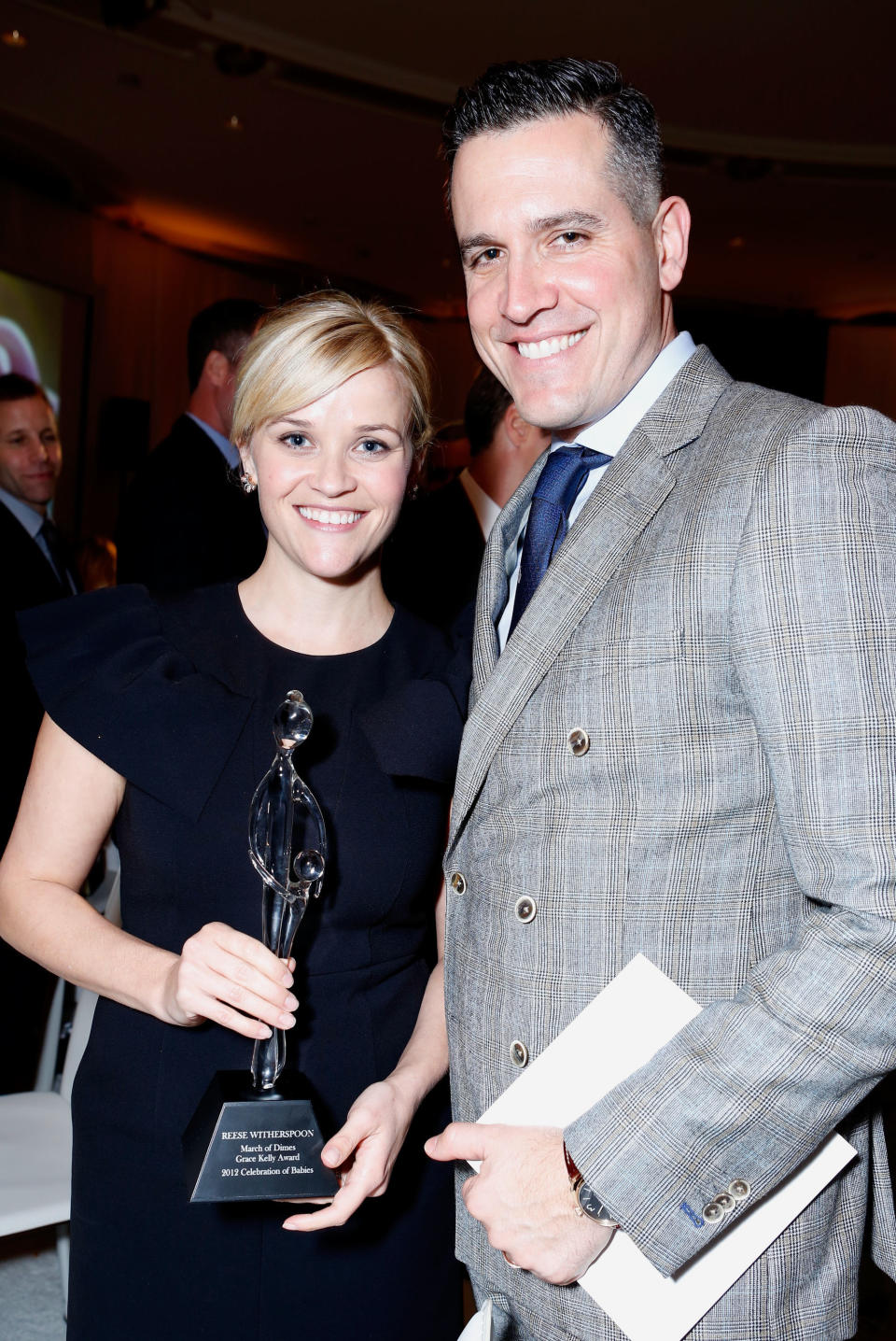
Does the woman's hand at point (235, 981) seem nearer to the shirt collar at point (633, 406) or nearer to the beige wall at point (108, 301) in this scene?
the shirt collar at point (633, 406)

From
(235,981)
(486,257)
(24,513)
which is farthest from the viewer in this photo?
(24,513)

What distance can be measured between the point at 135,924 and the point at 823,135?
27.3ft

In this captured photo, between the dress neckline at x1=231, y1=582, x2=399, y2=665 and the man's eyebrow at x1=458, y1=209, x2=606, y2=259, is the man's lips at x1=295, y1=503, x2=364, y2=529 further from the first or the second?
the man's eyebrow at x1=458, y1=209, x2=606, y2=259

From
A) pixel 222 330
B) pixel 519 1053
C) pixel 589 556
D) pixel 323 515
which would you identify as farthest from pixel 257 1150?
pixel 222 330

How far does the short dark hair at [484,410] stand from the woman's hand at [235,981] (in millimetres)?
2664

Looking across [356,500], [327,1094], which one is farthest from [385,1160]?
[356,500]

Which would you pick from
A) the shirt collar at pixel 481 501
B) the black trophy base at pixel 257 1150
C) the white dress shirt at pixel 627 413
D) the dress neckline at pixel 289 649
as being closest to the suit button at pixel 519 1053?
the black trophy base at pixel 257 1150

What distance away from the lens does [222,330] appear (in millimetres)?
4027

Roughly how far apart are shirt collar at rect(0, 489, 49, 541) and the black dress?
10.2ft

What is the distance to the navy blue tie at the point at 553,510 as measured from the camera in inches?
57.8

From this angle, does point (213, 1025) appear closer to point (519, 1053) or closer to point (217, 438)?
point (519, 1053)

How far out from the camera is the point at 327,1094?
1695 mm

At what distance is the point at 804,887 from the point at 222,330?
11.0 ft

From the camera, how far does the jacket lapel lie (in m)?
1.30
